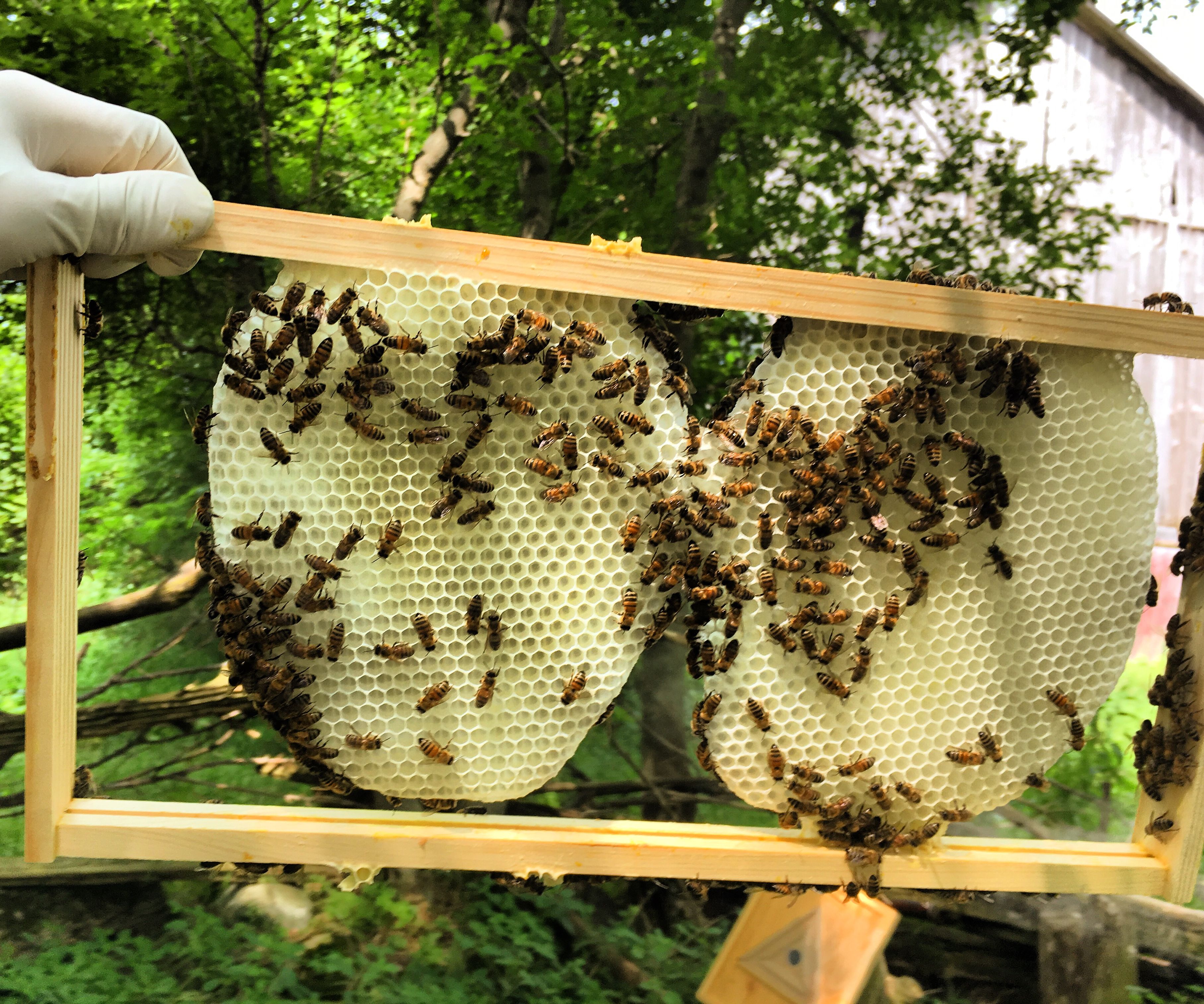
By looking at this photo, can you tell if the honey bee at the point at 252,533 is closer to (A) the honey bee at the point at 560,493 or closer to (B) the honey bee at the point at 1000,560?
(A) the honey bee at the point at 560,493

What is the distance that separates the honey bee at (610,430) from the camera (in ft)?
7.32

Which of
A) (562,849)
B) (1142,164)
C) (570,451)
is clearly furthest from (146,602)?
(1142,164)

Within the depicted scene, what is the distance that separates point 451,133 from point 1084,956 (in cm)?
617

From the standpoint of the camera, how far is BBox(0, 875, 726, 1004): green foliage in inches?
149

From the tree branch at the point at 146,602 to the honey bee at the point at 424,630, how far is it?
2291mm

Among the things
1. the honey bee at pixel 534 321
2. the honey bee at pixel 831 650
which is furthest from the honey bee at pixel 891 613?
the honey bee at pixel 534 321

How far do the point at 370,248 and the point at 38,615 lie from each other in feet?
4.68

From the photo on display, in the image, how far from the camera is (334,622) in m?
2.32

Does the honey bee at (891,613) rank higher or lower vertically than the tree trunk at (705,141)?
lower

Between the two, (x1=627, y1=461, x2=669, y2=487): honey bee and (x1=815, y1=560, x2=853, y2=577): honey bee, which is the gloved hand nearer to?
(x1=627, y1=461, x2=669, y2=487): honey bee

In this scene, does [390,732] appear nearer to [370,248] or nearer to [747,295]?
[370,248]

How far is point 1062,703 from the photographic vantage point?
246cm

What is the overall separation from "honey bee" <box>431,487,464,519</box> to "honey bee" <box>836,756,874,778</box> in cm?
162

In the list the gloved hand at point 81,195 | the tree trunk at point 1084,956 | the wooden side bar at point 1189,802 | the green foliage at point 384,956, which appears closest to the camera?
the gloved hand at point 81,195
